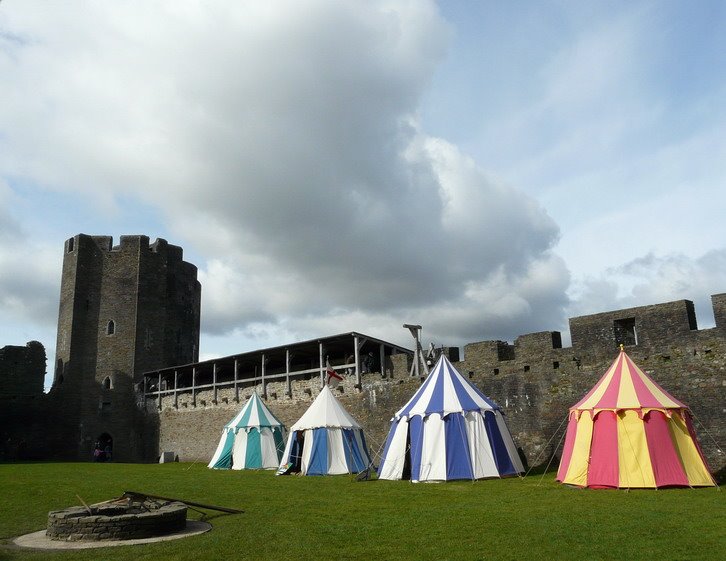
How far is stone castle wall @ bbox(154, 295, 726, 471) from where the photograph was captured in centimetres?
1286

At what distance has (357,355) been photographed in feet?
67.9

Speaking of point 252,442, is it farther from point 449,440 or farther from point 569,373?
point 569,373

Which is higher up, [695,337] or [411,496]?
[695,337]

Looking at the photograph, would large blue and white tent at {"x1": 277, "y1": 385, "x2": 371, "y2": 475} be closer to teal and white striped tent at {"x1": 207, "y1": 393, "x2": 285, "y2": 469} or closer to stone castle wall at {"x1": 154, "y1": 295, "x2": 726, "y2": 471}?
stone castle wall at {"x1": 154, "y1": 295, "x2": 726, "y2": 471}

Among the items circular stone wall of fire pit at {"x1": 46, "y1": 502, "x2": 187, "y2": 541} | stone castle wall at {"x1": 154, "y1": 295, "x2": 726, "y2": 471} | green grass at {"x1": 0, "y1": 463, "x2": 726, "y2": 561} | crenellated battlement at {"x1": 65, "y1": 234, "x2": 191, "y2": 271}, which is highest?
crenellated battlement at {"x1": 65, "y1": 234, "x2": 191, "y2": 271}

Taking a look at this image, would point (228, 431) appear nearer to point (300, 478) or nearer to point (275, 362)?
point (300, 478)

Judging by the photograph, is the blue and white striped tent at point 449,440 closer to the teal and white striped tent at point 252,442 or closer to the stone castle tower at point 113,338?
the teal and white striped tent at point 252,442

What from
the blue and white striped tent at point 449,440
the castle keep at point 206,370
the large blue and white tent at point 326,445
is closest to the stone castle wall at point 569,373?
the castle keep at point 206,370

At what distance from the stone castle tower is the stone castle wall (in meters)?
16.2

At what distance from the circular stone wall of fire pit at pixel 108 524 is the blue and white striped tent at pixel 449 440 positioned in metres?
7.19

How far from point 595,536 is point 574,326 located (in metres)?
8.87

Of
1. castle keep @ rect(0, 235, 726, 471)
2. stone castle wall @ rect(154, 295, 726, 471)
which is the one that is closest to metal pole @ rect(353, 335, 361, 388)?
castle keep @ rect(0, 235, 726, 471)

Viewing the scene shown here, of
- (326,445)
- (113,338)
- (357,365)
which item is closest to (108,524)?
(326,445)

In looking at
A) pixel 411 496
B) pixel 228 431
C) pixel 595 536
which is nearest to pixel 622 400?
pixel 411 496
